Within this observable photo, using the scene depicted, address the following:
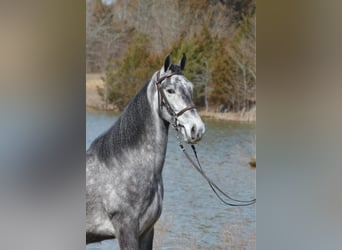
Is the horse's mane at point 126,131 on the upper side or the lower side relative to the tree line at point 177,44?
lower

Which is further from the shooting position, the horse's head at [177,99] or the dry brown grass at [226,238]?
the dry brown grass at [226,238]

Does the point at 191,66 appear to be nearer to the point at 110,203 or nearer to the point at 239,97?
the point at 239,97

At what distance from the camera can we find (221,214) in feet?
10.2

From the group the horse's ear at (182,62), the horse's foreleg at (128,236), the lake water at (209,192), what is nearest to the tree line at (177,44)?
the horse's ear at (182,62)

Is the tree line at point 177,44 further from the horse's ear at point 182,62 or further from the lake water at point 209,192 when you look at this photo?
the lake water at point 209,192

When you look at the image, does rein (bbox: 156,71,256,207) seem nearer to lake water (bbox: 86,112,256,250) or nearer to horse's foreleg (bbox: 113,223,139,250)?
lake water (bbox: 86,112,256,250)

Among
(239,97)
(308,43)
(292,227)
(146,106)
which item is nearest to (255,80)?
(239,97)

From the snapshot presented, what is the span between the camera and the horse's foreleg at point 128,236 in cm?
299

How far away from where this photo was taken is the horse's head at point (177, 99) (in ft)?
9.69

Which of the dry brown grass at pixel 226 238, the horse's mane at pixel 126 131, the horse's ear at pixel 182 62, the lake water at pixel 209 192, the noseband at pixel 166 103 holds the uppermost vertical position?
the horse's ear at pixel 182 62

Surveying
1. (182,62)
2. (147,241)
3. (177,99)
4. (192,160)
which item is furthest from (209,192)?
(182,62)

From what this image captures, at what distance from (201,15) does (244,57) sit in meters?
0.30

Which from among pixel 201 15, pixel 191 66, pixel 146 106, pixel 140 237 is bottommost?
pixel 140 237

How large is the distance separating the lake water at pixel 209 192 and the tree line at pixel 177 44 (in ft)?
0.63
